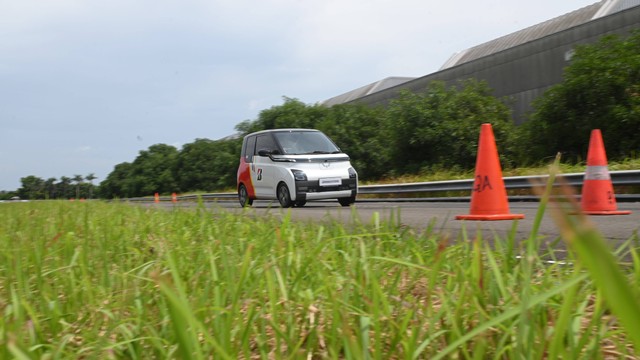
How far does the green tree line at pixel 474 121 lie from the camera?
52.4ft

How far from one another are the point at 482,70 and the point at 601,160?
785 inches

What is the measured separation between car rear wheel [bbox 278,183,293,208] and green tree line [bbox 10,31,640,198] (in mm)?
5098

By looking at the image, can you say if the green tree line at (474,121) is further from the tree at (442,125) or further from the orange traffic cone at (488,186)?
the orange traffic cone at (488,186)

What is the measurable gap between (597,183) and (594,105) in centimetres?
1035

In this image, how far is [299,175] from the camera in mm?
12773

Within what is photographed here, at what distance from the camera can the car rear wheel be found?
511 inches

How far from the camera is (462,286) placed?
199 cm

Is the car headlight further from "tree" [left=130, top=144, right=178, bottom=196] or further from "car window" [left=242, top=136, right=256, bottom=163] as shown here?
"tree" [left=130, top=144, right=178, bottom=196]

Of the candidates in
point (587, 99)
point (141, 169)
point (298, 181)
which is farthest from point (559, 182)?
point (141, 169)

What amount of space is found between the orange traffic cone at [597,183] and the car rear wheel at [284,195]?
681 cm

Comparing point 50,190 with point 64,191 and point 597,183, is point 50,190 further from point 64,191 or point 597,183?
point 597,183

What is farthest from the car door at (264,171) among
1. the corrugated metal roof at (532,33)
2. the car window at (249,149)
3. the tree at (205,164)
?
the tree at (205,164)

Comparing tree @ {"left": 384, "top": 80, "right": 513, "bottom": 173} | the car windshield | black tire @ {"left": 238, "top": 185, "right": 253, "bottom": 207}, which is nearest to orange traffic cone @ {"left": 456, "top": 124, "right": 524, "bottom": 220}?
the car windshield

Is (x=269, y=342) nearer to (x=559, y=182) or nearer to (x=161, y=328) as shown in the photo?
(x=161, y=328)
